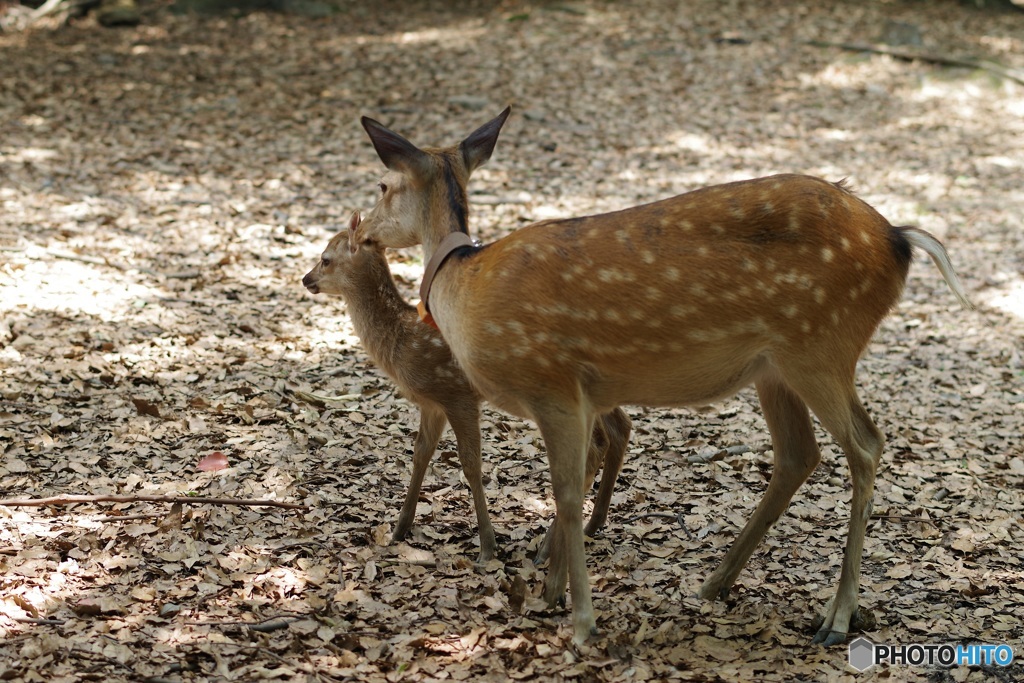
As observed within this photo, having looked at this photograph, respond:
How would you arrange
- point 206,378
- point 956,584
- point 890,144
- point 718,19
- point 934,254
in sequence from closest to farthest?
point 934,254 < point 956,584 < point 206,378 < point 890,144 < point 718,19

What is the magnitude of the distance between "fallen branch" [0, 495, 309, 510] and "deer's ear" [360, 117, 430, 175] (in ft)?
5.76

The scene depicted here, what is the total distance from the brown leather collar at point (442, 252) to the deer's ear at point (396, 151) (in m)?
0.34

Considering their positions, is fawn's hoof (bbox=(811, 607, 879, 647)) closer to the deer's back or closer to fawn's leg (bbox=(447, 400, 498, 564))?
the deer's back

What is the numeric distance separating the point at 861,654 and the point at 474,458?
1.87 m

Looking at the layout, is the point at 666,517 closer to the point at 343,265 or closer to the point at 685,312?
the point at 685,312

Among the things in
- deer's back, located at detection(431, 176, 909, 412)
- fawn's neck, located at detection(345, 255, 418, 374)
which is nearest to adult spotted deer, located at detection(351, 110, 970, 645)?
deer's back, located at detection(431, 176, 909, 412)

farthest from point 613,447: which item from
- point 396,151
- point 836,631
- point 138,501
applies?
point 138,501

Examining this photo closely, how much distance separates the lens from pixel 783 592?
4770 mm

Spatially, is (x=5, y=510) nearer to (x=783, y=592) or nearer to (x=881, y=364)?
(x=783, y=592)

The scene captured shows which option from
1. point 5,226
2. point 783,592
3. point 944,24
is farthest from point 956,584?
point 944,24

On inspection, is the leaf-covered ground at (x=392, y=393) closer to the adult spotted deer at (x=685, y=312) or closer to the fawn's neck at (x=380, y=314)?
the adult spotted deer at (x=685, y=312)

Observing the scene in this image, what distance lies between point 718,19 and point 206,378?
11.3 m

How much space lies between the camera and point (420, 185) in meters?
4.61

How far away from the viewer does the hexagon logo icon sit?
4172mm
